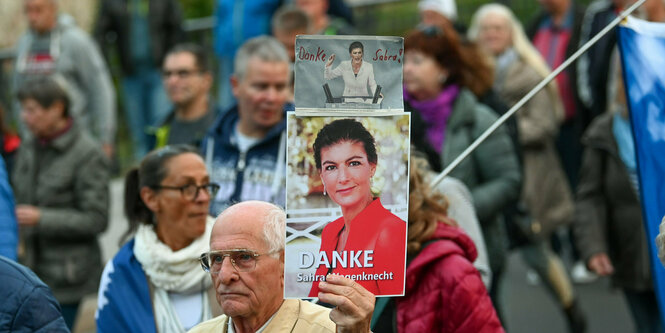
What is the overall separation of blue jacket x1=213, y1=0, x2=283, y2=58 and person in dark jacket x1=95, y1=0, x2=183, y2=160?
1469 millimetres

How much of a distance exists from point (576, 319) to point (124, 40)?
229 inches

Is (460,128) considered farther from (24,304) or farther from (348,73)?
(24,304)

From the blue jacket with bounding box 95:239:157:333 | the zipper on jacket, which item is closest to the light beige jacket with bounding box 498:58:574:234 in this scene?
the zipper on jacket

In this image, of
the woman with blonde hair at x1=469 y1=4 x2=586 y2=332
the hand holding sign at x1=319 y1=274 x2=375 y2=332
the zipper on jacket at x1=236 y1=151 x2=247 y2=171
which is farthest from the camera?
the woman with blonde hair at x1=469 y1=4 x2=586 y2=332

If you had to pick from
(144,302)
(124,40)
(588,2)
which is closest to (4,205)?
(144,302)

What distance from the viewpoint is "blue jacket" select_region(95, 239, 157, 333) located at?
484 centimetres

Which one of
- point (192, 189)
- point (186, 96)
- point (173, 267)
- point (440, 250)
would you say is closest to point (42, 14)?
point (186, 96)

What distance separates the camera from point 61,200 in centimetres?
714

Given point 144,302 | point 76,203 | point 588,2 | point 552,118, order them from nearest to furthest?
point 144,302, point 76,203, point 552,118, point 588,2

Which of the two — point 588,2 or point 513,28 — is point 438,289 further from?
point 588,2

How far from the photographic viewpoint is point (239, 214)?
381 cm

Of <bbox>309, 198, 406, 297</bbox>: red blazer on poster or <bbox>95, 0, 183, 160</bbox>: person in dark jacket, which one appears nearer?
<bbox>309, 198, 406, 297</bbox>: red blazer on poster

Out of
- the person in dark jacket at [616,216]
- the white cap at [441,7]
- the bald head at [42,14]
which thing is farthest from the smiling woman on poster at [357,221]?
the bald head at [42,14]

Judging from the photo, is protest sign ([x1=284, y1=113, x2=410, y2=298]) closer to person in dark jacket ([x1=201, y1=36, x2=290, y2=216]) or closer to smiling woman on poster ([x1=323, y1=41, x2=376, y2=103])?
smiling woman on poster ([x1=323, y1=41, x2=376, y2=103])
